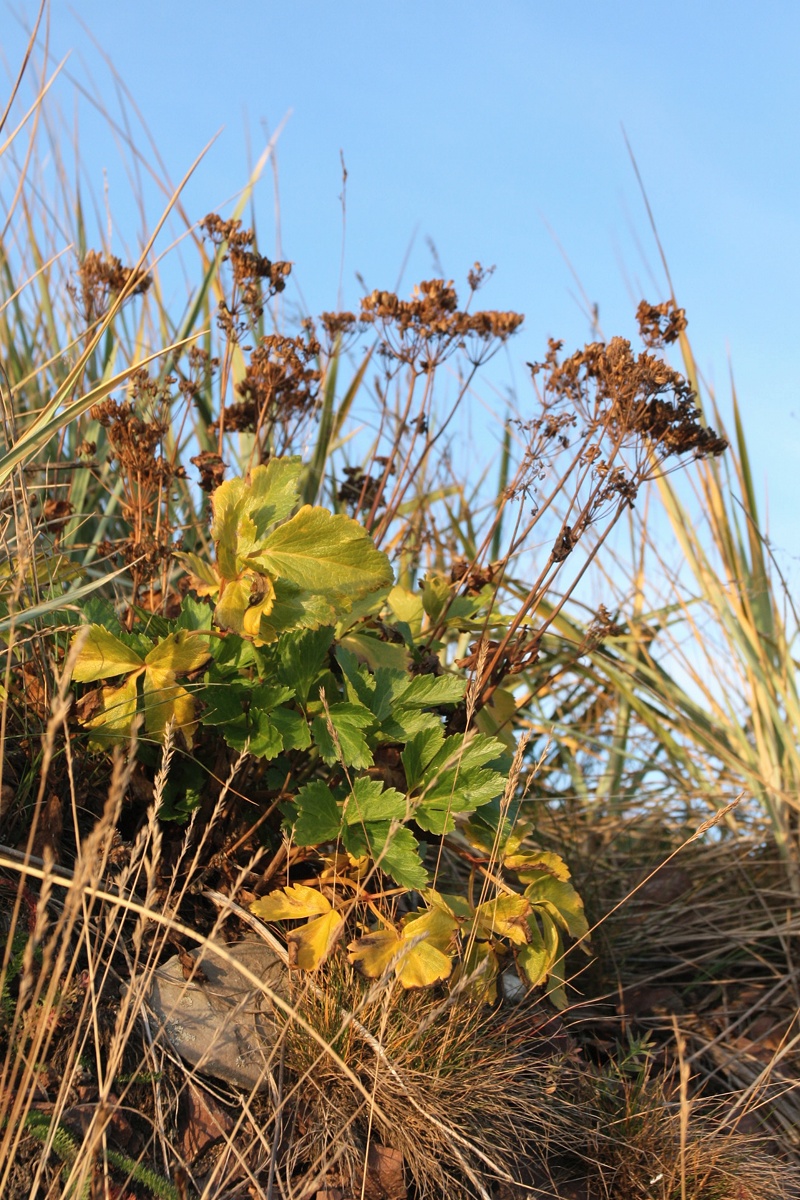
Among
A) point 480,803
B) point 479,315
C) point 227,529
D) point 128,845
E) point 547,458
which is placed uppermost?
point 479,315

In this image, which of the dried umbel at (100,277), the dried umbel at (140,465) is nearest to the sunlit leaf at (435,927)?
the dried umbel at (140,465)

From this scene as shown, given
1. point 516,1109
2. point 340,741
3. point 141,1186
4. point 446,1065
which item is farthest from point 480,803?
point 141,1186

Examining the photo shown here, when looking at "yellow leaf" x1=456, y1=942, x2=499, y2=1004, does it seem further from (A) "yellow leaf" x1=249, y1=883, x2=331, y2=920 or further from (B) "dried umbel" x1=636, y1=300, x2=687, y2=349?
(B) "dried umbel" x1=636, y1=300, x2=687, y2=349

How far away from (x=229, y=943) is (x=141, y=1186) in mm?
393

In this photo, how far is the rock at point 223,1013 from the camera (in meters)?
1.45

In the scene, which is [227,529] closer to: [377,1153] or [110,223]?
[377,1153]

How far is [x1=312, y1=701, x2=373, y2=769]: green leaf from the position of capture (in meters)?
1.47

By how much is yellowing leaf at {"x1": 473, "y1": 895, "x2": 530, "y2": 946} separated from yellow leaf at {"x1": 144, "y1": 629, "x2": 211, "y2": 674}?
0.57 m

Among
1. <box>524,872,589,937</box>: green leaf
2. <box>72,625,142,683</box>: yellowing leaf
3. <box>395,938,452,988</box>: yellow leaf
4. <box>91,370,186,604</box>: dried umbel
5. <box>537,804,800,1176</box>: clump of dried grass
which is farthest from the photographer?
<box>537,804,800,1176</box>: clump of dried grass

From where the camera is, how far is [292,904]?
1486 mm

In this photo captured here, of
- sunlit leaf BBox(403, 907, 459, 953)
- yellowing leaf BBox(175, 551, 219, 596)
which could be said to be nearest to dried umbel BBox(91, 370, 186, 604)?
yellowing leaf BBox(175, 551, 219, 596)

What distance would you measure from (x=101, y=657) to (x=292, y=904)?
0.47 m

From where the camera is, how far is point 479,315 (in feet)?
6.78

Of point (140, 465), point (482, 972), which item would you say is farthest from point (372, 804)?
point (140, 465)
